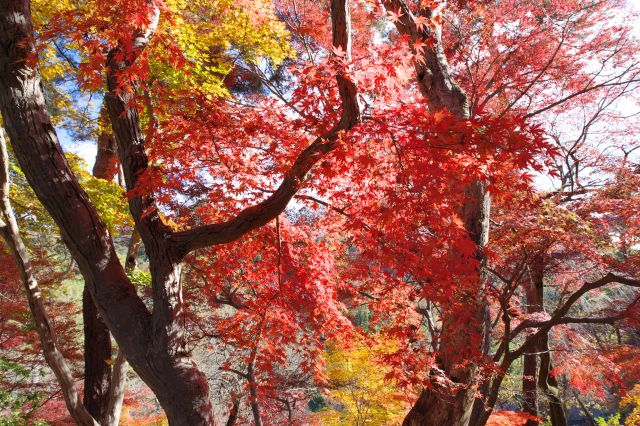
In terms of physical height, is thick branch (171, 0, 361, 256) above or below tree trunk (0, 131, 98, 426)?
above

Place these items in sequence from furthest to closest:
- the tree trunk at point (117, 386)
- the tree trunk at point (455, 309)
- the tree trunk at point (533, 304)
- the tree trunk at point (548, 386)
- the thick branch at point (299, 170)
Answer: the tree trunk at point (548, 386), the tree trunk at point (533, 304), the tree trunk at point (117, 386), the tree trunk at point (455, 309), the thick branch at point (299, 170)

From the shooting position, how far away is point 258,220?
10.1 ft

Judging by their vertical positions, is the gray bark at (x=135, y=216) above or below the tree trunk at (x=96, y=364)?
above

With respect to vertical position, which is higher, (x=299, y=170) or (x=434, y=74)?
(x=434, y=74)

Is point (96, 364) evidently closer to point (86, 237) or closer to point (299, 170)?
point (86, 237)

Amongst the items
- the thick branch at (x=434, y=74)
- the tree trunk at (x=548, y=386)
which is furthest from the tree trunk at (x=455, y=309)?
the tree trunk at (x=548, y=386)

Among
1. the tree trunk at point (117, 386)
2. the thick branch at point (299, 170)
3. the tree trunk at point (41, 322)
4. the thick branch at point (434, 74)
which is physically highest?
the thick branch at point (434, 74)

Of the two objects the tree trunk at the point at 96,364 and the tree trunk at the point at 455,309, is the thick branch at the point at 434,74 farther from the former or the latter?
the tree trunk at the point at 96,364

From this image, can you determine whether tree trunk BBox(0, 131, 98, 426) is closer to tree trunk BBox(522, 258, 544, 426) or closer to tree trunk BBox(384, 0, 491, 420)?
tree trunk BBox(384, 0, 491, 420)

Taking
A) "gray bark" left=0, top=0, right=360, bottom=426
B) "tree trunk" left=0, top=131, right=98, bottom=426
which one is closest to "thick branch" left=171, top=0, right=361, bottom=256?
"gray bark" left=0, top=0, right=360, bottom=426

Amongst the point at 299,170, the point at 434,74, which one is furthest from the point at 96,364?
the point at 434,74

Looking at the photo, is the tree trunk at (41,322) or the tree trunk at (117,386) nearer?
the tree trunk at (41,322)

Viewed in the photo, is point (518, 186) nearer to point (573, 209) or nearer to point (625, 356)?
point (573, 209)

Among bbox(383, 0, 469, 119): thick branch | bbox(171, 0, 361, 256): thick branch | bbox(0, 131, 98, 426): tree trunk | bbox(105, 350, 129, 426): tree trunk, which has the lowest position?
bbox(105, 350, 129, 426): tree trunk
